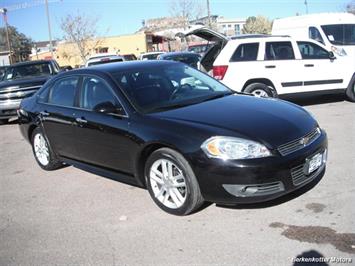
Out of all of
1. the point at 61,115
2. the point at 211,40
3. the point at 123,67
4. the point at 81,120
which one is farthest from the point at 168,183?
the point at 211,40

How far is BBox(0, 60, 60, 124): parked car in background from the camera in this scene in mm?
13508

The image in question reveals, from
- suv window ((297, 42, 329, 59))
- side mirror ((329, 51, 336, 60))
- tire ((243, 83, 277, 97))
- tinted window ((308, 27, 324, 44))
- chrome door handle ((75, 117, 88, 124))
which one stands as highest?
tinted window ((308, 27, 324, 44))

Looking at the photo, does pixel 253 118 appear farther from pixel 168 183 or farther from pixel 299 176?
pixel 168 183

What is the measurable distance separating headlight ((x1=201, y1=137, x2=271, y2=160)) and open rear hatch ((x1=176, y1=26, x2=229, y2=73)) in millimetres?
7246

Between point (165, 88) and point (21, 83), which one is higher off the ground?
point (165, 88)

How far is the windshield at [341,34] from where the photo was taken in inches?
496

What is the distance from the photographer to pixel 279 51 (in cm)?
1103

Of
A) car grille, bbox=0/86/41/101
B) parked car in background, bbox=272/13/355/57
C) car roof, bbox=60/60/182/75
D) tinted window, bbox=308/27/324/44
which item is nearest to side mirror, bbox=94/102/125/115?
car roof, bbox=60/60/182/75

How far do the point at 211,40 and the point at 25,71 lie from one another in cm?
635

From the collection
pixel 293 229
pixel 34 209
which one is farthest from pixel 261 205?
pixel 34 209

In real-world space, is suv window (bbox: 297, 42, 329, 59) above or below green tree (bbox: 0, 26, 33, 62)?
below

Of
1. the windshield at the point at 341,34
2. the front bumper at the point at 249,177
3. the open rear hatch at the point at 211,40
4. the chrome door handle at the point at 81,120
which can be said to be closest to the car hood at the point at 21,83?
the open rear hatch at the point at 211,40

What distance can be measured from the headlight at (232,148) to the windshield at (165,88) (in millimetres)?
1024

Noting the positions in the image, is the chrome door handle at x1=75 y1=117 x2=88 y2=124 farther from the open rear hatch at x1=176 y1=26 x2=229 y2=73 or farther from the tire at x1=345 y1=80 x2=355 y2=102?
the tire at x1=345 y1=80 x2=355 y2=102
